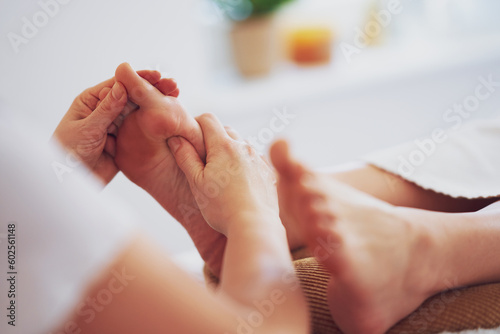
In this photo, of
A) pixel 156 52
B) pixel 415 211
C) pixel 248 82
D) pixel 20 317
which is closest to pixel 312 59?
pixel 248 82

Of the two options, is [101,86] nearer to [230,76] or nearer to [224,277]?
[224,277]

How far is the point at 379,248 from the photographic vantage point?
54 centimetres

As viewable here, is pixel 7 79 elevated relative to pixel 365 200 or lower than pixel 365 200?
elevated

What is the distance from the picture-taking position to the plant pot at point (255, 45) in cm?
162

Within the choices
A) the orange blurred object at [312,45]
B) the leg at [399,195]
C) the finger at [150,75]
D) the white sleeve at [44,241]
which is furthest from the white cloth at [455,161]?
the orange blurred object at [312,45]

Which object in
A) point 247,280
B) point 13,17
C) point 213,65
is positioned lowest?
point 213,65

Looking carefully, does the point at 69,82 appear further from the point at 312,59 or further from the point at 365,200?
the point at 365,200

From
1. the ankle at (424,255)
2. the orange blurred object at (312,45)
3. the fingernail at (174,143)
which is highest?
the fingernail at (174,143)

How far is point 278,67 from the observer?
5.91 ft

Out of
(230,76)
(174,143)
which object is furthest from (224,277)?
(230,76)

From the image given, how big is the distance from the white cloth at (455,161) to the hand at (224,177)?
24 cm

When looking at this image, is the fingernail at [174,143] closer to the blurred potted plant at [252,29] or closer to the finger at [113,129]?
the finger at [113,129]

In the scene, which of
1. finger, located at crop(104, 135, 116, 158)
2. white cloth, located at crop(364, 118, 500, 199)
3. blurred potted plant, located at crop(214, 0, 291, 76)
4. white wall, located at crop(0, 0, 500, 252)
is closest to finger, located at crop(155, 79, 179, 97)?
finger, located at crop(104, 135, 116, 158)

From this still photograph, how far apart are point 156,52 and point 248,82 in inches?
14.6
